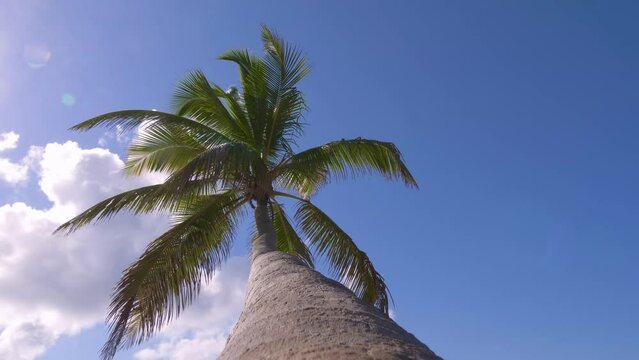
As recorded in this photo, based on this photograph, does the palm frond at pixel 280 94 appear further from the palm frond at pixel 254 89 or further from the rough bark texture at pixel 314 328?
the rough bark texture at pixel 314 328

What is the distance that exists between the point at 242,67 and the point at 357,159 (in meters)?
2.76

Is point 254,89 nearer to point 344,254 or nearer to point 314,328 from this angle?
point 344,254

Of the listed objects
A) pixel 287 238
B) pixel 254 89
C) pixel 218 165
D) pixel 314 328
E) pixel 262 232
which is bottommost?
pixel 314 328

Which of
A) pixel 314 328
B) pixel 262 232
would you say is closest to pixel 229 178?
pixel 262 232

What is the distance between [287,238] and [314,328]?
7.60m

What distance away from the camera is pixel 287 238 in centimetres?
1066

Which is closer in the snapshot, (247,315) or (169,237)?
(247,315)

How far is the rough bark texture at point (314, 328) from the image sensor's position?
2.71m

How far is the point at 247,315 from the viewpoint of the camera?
4066mm

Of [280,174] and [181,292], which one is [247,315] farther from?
[280,174]

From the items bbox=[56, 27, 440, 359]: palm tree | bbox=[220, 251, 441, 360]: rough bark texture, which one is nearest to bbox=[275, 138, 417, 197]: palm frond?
bbox=[56, 27, 440, 359]: palm tree

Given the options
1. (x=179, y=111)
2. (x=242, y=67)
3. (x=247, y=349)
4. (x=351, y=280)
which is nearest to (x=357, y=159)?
(x=351, y=280)

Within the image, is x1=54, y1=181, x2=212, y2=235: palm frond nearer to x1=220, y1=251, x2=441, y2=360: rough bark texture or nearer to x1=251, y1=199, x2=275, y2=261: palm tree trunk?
x1=251, y1=199, x2=275, y2=261: palm tree trunk

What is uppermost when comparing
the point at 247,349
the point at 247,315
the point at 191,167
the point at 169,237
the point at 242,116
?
the point at 242,116
